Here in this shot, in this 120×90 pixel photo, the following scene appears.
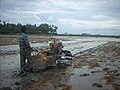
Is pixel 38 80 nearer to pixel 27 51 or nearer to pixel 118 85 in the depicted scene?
pixel 27 51

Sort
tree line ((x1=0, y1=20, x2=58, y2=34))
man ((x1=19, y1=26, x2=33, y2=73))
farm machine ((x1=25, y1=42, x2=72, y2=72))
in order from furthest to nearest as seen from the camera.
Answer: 1. tree line ((x1=0, y1=20, x2=58, y2=34))
2. farm machine ((x1=25, y1=42, x2=72, y2=72))
3. man ((x1=19, y1=26, x2=33, y2=73))

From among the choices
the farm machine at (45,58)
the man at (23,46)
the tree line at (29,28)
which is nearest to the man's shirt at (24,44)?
the man at (23,46)

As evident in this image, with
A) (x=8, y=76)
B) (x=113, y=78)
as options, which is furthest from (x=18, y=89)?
(x=113, y=78)

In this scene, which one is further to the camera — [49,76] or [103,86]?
[49,76]

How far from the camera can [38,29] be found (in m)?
147

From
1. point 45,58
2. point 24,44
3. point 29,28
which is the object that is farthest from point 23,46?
point 29,28

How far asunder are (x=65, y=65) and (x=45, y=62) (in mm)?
4078

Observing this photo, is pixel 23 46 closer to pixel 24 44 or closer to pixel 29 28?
pixel 24 44

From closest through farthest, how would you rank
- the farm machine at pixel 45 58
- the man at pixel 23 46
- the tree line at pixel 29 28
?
the man at pixel 23 46 < the farm machine at pixel 45 58 < the tree line at pixel 29 28

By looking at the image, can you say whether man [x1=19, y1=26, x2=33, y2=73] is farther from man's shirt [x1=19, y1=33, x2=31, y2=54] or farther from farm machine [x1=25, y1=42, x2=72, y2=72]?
farm machine [x1=25, y1=42, x2=72, y2=72]

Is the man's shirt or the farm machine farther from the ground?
the man's shirt

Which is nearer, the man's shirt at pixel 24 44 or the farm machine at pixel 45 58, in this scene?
the man's shirt at pixel 24 44

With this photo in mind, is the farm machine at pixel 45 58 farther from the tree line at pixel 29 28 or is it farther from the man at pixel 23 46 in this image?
the tree line at pixel 29 28

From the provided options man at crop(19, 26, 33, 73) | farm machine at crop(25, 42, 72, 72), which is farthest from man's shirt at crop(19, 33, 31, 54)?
farm machine at crop(25, 42, 72, 72)
